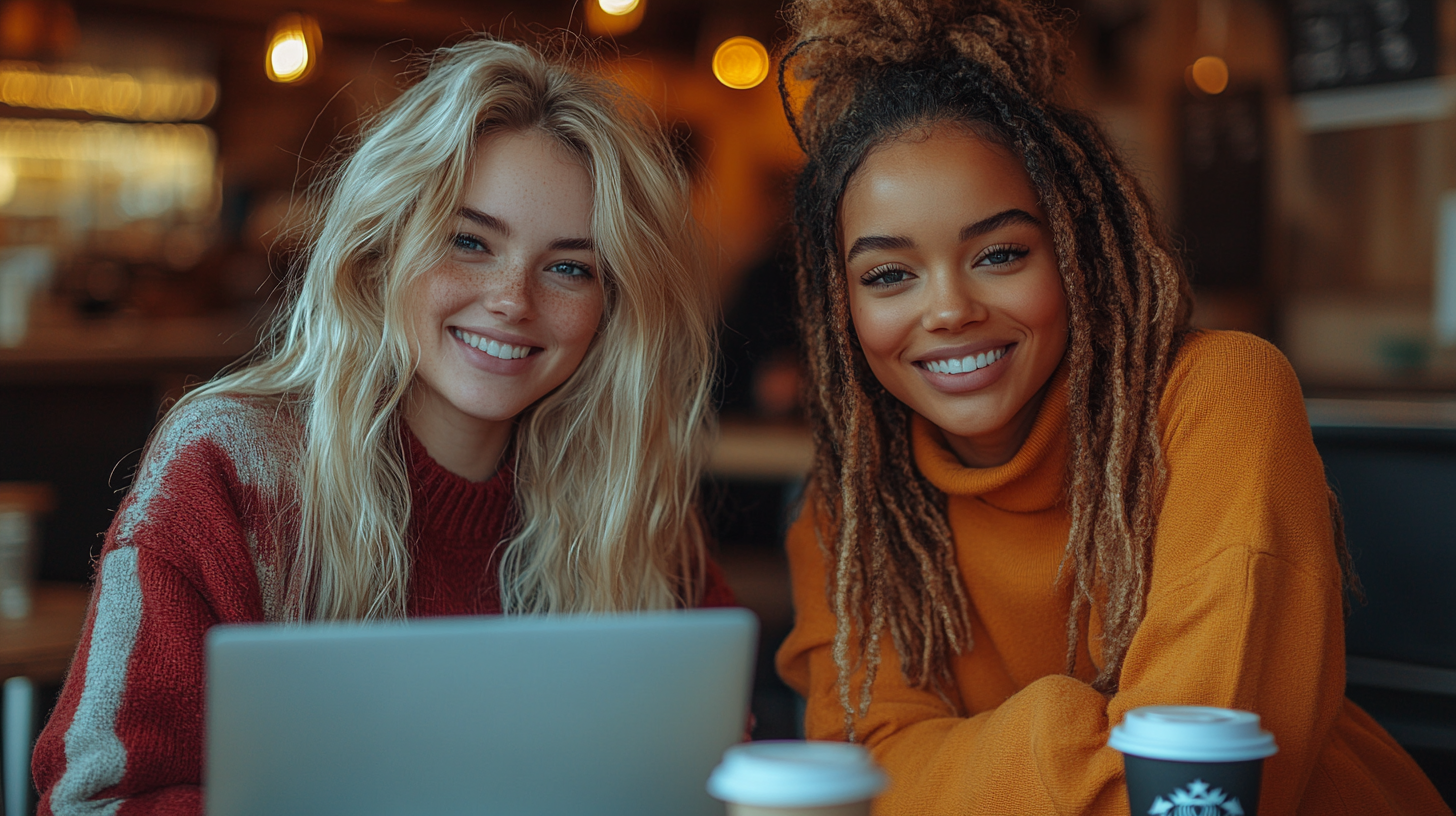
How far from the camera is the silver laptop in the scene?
0.73 meters

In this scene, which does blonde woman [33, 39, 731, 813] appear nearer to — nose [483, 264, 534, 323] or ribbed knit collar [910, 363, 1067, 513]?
nose [483, 264, 534, 323]

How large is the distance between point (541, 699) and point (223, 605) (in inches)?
24.2

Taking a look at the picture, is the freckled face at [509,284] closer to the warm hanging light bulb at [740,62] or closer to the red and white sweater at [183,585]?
the red and white sweater at [183,585]

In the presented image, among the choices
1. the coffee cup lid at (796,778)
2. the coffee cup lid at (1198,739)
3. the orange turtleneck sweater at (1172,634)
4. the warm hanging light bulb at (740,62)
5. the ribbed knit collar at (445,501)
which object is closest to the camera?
the coffee cup lid at (796,778)

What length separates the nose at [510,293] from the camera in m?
1.46

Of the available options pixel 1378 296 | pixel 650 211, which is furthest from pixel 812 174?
pixel 1378 296

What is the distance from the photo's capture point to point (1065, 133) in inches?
55.0

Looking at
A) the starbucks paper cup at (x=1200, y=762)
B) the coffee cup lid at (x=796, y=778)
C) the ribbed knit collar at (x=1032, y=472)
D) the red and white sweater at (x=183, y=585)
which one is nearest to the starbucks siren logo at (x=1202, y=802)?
the starbucks paper cup at (x=1200, y=762)

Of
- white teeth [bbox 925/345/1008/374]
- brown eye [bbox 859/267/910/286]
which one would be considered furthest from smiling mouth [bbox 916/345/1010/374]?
brown eye [bbox 859/267/910/286]

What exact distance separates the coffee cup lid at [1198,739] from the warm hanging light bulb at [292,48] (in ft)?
12.2

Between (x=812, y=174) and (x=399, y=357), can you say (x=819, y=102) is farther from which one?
(x=399, y=357)

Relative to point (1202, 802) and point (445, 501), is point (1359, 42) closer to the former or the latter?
point (445, 501)

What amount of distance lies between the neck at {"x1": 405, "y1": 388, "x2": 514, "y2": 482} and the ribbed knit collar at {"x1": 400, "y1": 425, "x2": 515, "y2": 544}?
17 millimetres

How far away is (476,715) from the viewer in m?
0.76
